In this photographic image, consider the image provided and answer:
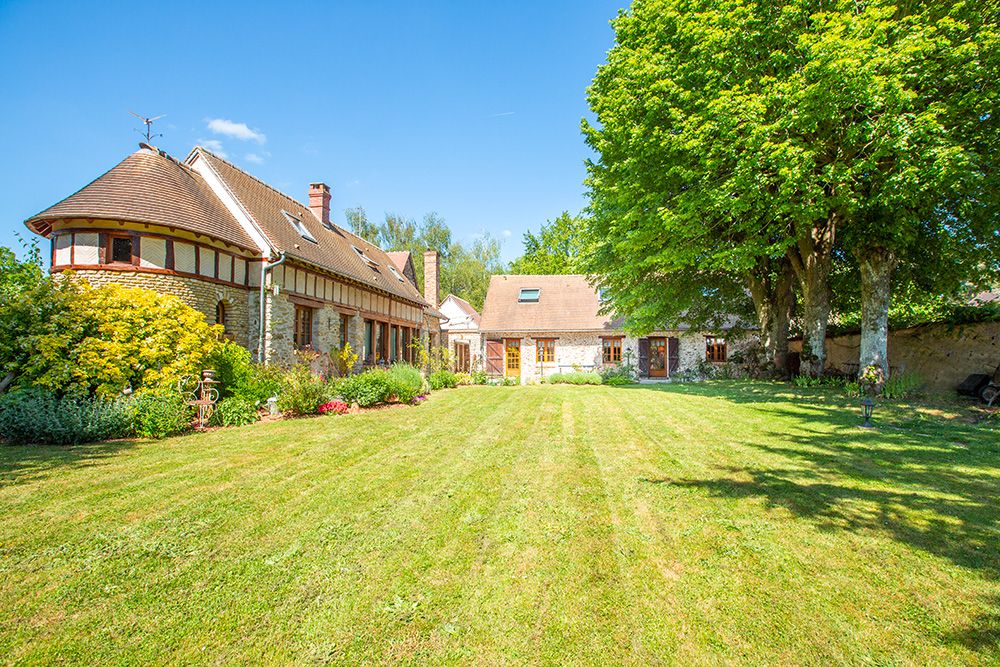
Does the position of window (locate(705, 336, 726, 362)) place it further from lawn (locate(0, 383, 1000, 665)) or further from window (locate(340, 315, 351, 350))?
window (locate(340, 315, 351, 350))

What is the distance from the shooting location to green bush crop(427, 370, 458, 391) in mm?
16414

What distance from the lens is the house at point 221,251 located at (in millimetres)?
9461

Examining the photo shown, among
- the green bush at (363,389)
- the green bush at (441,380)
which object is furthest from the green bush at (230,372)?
the green bush at (441,380)

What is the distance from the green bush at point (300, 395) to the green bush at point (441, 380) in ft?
22.3

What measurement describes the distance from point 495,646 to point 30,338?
28.8 feet

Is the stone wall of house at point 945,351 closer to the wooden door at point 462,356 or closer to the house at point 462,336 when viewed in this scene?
the house at point 462,336

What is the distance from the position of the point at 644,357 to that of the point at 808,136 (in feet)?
44.4

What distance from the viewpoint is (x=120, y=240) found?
31.8 ft

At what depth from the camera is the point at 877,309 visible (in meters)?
10.1

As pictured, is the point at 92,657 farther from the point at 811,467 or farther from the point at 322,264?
the point at 322,264

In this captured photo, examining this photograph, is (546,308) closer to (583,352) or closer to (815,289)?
(583,352)

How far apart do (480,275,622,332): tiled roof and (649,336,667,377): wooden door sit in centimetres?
216

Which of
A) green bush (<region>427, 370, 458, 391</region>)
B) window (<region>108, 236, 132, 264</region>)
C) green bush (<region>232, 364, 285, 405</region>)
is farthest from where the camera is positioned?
green bush (<region>427, 370, 458, 391</region>)

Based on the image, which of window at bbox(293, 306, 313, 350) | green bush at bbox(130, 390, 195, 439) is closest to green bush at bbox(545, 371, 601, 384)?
window at bbox(293, 306, 313, 350)
